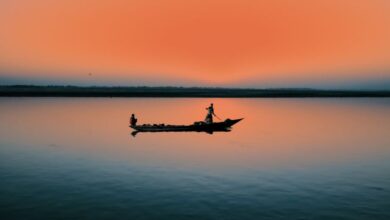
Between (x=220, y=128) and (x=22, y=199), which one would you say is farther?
(x=220, y=128)

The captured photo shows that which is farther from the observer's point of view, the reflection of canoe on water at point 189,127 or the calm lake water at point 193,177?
the reflection of canoe on water at point 189,127

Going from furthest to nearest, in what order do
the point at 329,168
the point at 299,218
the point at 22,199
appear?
the point at 329,168 → the point at 22,199 → the point at 299,218

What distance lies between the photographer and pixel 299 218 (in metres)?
14.0

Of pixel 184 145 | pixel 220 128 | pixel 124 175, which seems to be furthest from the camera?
pixel 220 128

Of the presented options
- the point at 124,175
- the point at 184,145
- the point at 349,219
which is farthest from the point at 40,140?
the point at 349,219

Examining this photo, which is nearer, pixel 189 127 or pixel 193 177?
pixel 193 177

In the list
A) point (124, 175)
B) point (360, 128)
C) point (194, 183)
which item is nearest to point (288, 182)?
point (194, 183)

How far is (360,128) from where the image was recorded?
4666 cm

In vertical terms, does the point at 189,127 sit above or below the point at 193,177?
below

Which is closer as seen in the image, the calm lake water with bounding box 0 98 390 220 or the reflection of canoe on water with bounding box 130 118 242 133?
the calm lake water with bounding box 0 98 390 220

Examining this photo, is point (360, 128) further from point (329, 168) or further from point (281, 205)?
point (281, 205)

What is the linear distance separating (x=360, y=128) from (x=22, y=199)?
38827mm

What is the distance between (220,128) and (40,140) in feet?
59.9

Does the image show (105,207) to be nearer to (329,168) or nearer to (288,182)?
(288,182)
